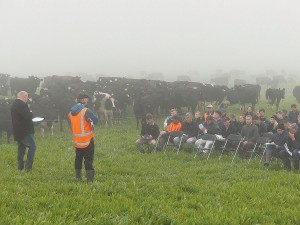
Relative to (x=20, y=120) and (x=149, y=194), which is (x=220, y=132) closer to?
(x=149, y=194)

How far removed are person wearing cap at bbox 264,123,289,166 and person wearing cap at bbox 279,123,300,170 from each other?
314 millimetres

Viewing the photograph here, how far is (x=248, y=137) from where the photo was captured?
10.6m

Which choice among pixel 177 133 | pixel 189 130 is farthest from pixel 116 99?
pixel 177 133

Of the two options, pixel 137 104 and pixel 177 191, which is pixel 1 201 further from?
pixel 137 104

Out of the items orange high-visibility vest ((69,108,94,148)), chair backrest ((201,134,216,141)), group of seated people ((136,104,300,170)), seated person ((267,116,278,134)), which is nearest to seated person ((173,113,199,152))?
group of seated people ((136,104,300,170))

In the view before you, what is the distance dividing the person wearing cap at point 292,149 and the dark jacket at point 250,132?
169 cm

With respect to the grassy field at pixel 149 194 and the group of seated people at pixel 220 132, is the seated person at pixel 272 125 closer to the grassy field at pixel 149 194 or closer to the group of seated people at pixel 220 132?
the group of seated people at pixel 220 132

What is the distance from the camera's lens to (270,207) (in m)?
5.07

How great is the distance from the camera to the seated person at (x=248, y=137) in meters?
10.2

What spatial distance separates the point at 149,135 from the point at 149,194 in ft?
16.6

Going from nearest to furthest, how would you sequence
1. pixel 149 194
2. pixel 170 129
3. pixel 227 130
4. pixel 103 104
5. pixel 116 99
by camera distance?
pixel 149 194 → pixel 227 130 → pixel 170 129 → pixel 103 104 → pixel 116 99

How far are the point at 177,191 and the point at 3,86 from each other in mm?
31584

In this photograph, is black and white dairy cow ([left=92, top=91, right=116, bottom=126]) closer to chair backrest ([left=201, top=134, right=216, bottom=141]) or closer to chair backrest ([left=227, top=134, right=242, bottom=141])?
chair backrest ([left=201, top=134, right=216, bottom=141])

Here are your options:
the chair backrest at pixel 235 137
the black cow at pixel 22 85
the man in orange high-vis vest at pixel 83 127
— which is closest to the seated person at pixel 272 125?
the chair backrest at pixel 235 137
